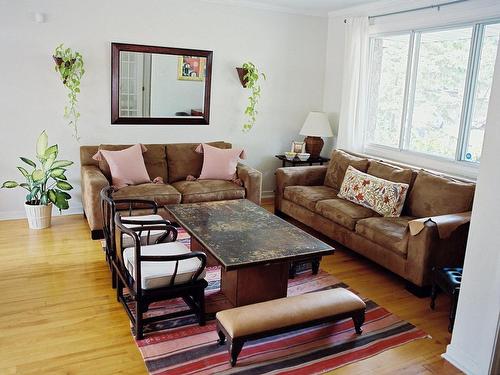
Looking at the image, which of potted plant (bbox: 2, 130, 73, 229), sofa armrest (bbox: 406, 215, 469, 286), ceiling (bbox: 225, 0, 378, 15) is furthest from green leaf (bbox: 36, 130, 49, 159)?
sofa armrest (bbox: 406, 215, 469, 286)

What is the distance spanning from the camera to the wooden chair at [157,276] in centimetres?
267

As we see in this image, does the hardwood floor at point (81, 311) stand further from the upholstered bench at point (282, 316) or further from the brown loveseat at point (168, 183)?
the brown loveseat at point (168, 183)

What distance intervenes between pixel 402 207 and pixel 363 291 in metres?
1.02

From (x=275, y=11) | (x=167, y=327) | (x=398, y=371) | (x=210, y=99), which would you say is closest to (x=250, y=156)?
(x=210, y=99)

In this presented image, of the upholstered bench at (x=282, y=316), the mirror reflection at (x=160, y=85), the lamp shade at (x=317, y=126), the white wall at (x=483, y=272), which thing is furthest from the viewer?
the lamp shade at (x=317, y=126)

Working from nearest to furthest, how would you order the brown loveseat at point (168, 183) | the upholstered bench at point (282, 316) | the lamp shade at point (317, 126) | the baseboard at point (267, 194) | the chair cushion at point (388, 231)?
the upholstered bench at point (282, 316) < the chair cushion at point (388, 231) < the brown loveseat at point (168, 183) < the lamp shade at point (317, 126) < the baseboard at point (267, 194)

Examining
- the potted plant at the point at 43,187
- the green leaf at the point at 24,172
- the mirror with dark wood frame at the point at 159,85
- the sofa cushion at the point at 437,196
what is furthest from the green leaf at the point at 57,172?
the sofa cushion at the point at 437,196

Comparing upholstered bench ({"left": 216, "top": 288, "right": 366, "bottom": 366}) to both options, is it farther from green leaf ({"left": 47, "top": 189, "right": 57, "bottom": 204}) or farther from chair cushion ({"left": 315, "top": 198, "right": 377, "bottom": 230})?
green leaf ({"left": 47, "top": 189, "right": 57, "bottom": 204})

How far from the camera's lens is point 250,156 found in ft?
19.5

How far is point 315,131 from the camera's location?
5719mm

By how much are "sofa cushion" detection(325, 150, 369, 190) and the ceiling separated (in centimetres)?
169

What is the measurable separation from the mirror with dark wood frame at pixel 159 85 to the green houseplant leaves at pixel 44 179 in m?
0.82

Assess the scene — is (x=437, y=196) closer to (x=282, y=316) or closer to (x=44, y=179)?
(x=282, y=316)

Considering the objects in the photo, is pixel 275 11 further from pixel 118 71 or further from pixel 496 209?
pixel 496 209
